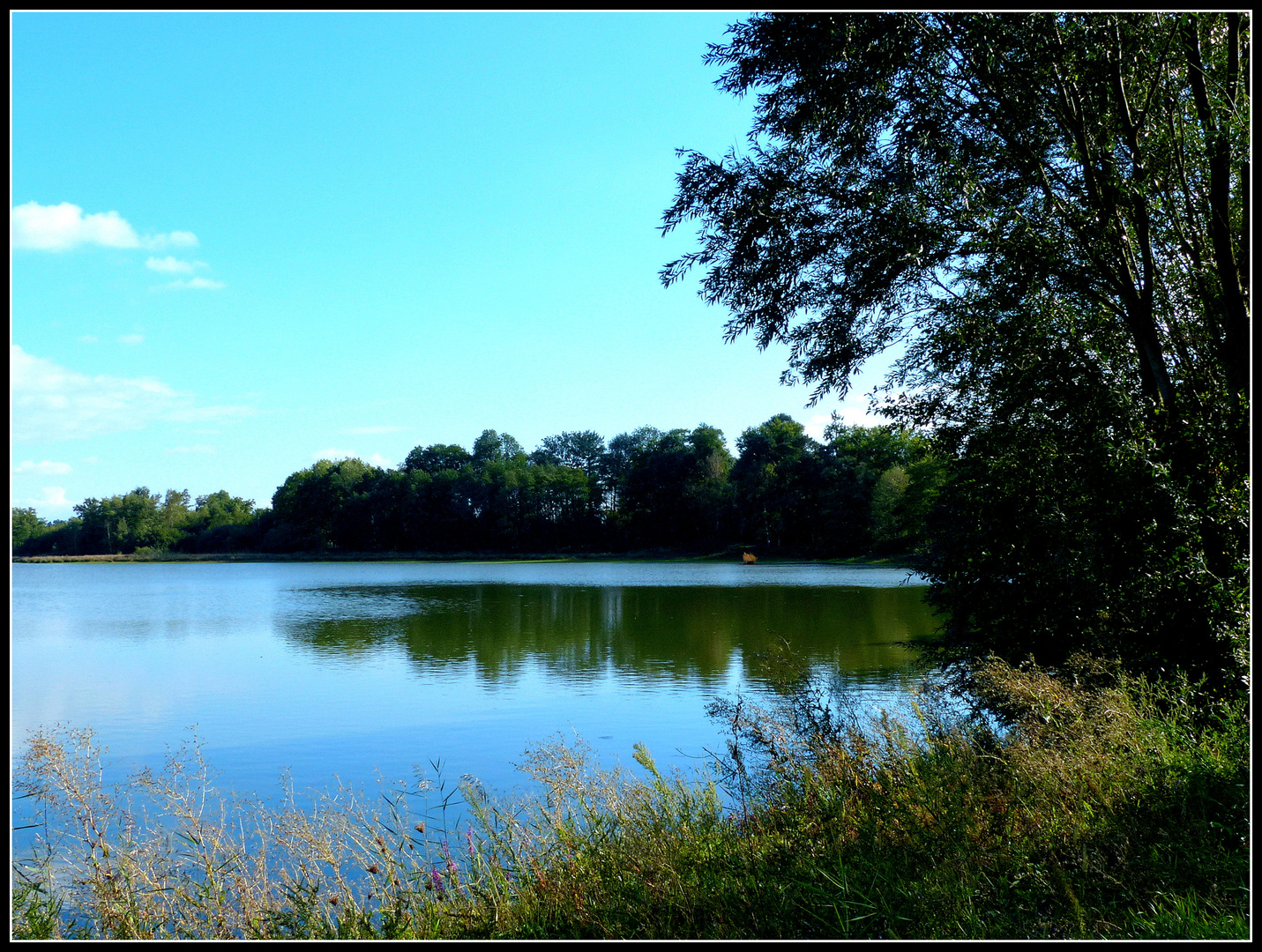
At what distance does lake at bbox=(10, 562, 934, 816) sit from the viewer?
9367mm

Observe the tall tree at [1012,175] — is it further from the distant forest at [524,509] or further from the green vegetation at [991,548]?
the distant forest at [524,509]

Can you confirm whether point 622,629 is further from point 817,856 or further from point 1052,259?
point 817,856

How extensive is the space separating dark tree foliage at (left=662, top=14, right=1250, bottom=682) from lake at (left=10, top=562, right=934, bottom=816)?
4.02 meters

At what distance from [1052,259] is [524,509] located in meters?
70.8

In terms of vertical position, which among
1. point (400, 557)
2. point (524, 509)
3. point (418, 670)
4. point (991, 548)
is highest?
point (524, 509)

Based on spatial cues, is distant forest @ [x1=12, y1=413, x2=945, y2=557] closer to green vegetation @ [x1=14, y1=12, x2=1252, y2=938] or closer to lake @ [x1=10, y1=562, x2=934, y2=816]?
lake @ [x1=10, y1=562, x2=934, y2=816]

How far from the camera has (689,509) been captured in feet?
228

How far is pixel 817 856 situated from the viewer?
427 centimetres

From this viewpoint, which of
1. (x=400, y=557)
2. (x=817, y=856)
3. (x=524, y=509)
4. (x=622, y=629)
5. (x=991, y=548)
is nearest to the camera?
(x=817, y=856)

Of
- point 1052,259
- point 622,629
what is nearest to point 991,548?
point 1052,259

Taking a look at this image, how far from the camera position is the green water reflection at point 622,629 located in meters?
14.3

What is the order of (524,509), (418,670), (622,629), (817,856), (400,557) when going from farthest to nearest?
(524,509) → (400,557) → (622,629) → (418,670) → (817,856)

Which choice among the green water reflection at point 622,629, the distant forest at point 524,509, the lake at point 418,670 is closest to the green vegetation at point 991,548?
the lake at point 418,670

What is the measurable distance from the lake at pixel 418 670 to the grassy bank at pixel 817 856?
8.91ft
